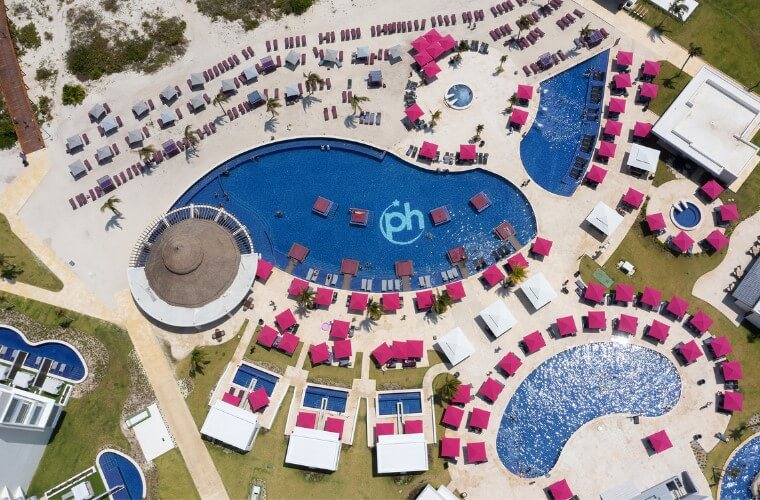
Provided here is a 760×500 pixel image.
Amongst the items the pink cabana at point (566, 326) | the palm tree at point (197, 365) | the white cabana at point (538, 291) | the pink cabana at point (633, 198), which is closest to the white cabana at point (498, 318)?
the white cabana at point (538, 291)

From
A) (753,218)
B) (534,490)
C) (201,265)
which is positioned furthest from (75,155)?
(753,218)

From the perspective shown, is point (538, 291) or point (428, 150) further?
point (428, 150)

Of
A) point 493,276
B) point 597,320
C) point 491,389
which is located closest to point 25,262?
point 493,276

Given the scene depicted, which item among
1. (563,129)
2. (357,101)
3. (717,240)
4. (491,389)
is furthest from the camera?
(563,129)

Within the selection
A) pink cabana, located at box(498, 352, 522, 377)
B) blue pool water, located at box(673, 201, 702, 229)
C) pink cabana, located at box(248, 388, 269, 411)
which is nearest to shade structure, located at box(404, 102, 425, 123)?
→ pink cabana, located at box(498, 352, 522, 377)

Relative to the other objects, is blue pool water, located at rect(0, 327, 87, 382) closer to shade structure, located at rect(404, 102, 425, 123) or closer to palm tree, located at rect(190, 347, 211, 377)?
palm tree, located at rect(190, 347, 211, 377)

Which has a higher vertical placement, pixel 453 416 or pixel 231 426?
pixel 453 416

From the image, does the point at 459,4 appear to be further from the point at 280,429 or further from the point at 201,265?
the point at 280,429

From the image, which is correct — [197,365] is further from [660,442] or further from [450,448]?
[660,442]
